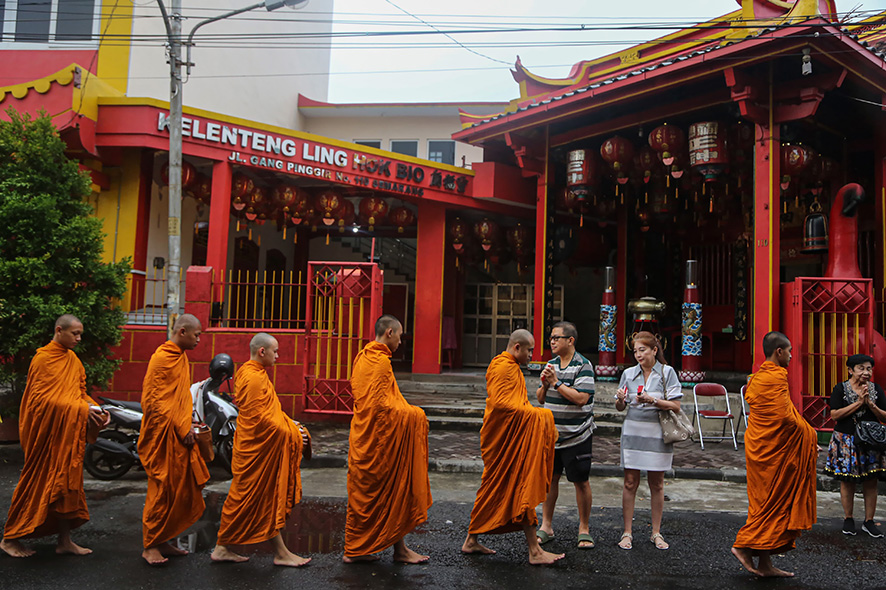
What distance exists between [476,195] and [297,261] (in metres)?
5.89

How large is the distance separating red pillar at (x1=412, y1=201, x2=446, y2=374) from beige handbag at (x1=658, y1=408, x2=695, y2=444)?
8546 mm

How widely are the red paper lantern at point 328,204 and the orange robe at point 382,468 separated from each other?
918 cm

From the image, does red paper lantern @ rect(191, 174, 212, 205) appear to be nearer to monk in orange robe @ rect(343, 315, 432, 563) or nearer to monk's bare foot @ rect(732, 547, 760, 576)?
monk in orange robe @ rect(343, 315, 432, 563)

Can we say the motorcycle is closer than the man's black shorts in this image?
No

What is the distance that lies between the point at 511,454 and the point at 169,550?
234 centimetres

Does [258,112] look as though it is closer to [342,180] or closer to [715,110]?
[342,180]

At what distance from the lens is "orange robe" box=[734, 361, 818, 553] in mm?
4285

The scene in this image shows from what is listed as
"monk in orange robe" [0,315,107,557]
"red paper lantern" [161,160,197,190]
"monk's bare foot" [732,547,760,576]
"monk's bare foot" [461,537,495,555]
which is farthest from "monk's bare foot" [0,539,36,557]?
"red paper lantern" [161,160,197,190]

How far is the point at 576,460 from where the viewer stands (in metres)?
4.85

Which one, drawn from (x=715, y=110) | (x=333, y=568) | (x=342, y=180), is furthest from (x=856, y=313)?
(x=342, y=180)

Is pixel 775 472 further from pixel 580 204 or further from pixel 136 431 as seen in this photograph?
pixel 580 204

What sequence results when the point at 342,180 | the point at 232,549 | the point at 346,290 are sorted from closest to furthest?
the point at 232,549, the point at 346,290, the point at 342,180

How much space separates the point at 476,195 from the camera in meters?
13.3

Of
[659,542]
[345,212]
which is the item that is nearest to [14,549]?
[659,542]
